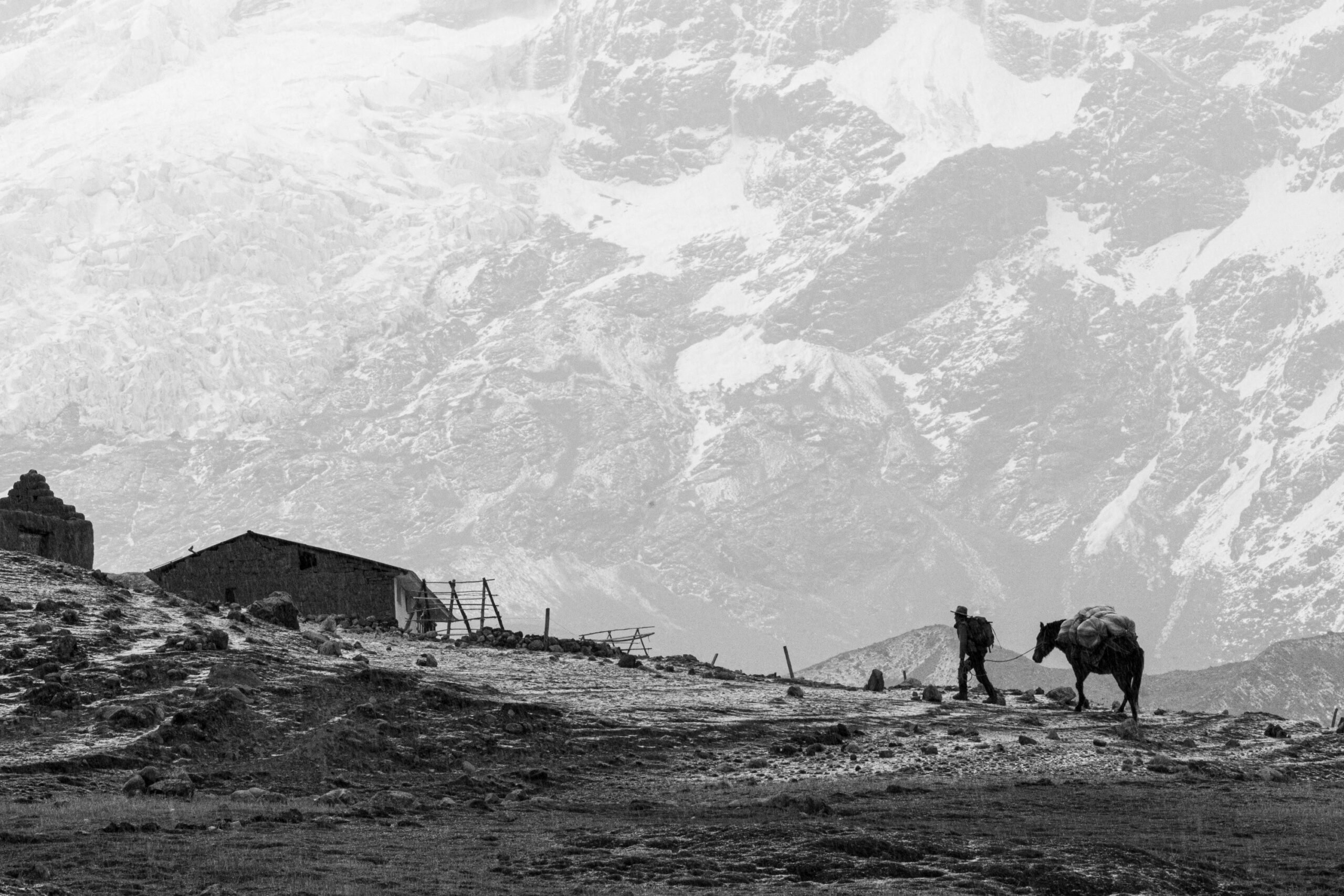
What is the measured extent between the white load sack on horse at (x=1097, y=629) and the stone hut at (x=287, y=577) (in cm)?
3600

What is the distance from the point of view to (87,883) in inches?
926

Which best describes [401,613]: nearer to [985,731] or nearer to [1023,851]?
[985,731]

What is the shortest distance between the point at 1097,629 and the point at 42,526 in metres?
30.3

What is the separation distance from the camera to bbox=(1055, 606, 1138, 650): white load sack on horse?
4469 cm

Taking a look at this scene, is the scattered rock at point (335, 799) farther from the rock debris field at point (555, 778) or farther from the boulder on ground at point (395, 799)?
the boulder on ground at point (395, 799)

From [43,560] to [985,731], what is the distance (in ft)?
76.4

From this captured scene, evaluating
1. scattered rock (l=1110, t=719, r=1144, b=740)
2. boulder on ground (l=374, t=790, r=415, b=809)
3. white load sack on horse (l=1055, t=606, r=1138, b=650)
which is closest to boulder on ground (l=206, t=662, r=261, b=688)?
boulder on ground (l=374, t=790, r=415, b=809)

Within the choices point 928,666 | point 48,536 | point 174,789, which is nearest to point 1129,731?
point 174,789

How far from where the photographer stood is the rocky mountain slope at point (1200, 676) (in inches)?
5763

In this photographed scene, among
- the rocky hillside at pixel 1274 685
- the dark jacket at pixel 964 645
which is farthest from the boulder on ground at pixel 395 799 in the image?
the rocky hillside at pixel 1274 685

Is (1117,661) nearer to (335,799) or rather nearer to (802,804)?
(802,804)

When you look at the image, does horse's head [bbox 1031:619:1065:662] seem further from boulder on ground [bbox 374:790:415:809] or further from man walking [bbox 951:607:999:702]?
boulder on ground [bbox 374:790:415:809]

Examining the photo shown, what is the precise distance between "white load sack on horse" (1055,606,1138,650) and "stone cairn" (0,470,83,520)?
95.1 feet

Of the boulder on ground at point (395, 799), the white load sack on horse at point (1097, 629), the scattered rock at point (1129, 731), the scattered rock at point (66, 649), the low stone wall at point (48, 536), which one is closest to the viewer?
the boulder on ground at point (395, 799)
